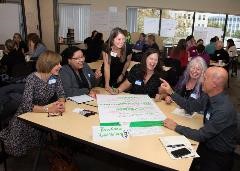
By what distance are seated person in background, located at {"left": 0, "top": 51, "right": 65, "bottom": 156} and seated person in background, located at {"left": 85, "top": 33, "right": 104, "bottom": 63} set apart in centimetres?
348

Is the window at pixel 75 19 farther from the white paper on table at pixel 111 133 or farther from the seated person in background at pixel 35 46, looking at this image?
the white paper on table at pixel 111 133

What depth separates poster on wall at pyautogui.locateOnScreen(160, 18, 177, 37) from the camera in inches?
399

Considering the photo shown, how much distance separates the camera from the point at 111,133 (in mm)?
2016

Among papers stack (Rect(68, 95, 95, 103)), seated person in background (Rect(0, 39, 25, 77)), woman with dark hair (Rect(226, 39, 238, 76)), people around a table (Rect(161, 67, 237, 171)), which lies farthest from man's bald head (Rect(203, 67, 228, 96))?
woman with dark hair (Rect(226, 39, 238, 76))

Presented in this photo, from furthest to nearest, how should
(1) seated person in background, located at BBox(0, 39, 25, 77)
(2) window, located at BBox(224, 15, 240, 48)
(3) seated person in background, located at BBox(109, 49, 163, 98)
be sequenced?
1. (2) window, located at BBox(224, 15, 240, 48)
2. (1) seated person in background, located at BBox(0, 39, 25, 77)
3. (3) seated person in background, located at BBox(109, 49, 163, 98)

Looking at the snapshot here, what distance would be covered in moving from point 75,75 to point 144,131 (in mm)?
1291

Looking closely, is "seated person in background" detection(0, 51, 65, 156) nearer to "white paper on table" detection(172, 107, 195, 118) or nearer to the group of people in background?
the group of people in background

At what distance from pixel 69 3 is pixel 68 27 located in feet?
2.66

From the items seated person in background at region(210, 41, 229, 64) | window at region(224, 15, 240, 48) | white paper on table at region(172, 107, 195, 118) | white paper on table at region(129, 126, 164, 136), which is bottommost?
white paper on table at region(129, 126, 164, 136)

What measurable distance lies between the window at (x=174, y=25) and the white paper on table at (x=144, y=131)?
27.9 feet

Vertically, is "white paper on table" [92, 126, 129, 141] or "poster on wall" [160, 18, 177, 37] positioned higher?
"poster on wall" [160, 18, 177, 37]

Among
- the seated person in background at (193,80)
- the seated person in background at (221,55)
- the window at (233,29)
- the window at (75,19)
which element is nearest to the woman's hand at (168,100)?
the seated person in background at (193,80)

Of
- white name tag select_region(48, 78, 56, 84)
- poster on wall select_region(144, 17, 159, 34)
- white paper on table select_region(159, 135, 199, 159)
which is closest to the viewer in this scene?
white paper on table select_region(159, 135, 199, 159)

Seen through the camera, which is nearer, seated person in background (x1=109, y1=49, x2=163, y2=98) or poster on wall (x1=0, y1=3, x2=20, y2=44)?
seated person in background (x1=109, y1=49, x2=163, y2=98)
